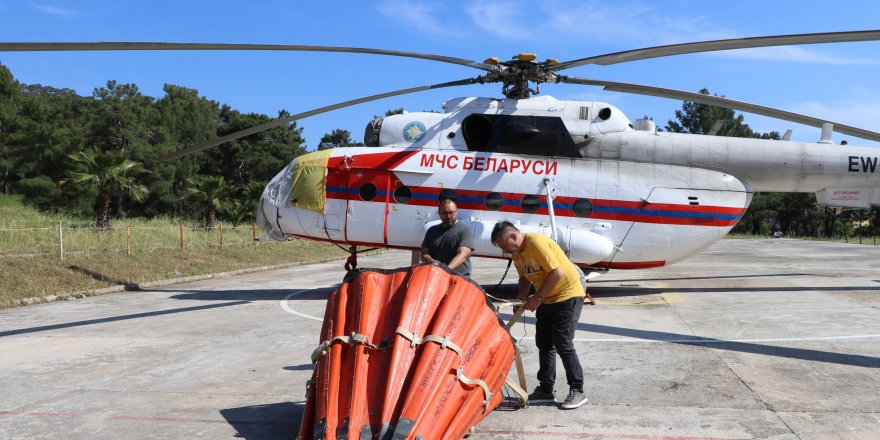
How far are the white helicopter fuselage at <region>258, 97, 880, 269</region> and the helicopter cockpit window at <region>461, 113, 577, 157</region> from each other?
2cm

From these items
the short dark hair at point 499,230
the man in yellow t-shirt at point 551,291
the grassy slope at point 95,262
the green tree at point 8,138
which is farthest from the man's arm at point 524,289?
the green tree at point 8,138

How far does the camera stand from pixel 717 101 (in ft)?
34.6

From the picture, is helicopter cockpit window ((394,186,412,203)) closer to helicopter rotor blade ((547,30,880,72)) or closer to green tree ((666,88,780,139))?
helicopter rotor blade ((547,30,880,72))

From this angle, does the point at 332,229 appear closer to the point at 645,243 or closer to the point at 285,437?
the point at 645,243

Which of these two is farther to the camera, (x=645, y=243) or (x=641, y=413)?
(x=645, y=243)

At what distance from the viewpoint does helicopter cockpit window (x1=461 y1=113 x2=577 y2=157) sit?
11898 mm

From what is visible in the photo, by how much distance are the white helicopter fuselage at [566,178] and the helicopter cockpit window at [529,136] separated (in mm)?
20

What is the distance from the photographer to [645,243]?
12.0 metres

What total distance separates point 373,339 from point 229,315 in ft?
23.6

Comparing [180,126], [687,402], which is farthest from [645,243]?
[180,126]

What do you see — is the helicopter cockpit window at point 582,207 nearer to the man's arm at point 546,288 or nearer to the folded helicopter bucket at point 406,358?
the man's arm at point 546,288

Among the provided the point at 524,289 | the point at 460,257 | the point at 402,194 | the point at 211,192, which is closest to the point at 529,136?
the point at 402,194

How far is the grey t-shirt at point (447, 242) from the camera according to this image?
21.0 ft

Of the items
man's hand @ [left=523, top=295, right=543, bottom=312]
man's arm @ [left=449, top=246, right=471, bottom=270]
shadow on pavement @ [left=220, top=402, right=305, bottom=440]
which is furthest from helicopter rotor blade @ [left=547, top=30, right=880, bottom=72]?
shadow on pavement @ [left=220, top=402, right=305, bottom=440]
